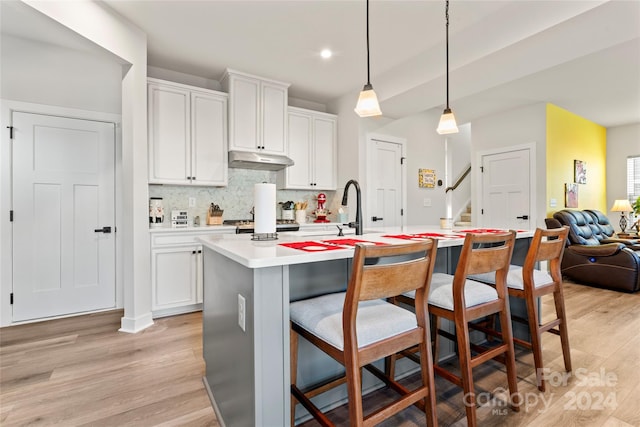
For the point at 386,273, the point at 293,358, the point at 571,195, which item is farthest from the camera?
the point at 571,195

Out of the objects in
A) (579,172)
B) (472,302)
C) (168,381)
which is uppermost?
(579,172)

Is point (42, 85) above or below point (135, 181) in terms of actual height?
above

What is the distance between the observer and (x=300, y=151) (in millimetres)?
4320

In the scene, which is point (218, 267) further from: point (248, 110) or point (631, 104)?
point (631, 104)

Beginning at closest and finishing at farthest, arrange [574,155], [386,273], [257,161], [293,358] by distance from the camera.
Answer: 1. [386,273]
2. [293,358]
3. [257,161]
4. [574,155]

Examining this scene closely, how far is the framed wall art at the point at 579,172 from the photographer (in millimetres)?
5418

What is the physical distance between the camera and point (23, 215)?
2.99 metres

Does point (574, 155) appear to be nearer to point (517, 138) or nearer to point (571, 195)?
point (571, 195)

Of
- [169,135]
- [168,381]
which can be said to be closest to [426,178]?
[169,135]

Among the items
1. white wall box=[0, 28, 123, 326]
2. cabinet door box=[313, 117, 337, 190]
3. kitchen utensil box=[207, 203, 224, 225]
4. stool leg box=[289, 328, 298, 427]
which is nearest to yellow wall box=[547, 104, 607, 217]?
cabinet door box=[313, 117, 337, 190]

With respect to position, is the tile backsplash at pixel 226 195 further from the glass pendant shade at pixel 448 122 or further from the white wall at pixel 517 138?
the white wall at pixel 517 138

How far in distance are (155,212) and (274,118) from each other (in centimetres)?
178

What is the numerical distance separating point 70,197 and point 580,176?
752cm

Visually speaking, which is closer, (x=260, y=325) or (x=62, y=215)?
(x=260, y=325)
